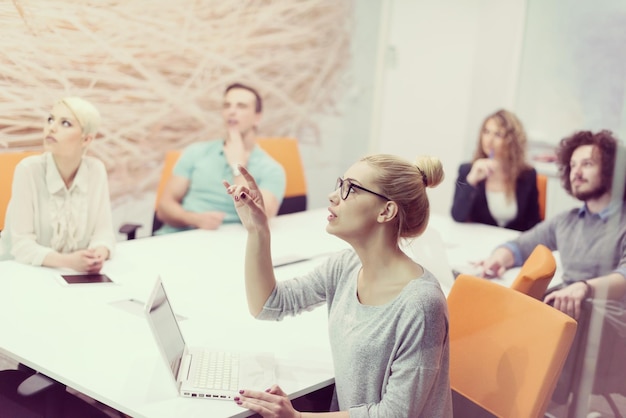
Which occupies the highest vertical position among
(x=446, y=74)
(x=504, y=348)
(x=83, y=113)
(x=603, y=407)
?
(x=446, y=74)

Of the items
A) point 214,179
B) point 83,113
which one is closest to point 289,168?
point 214,179

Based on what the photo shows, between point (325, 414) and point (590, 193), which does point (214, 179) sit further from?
point (325, 414)

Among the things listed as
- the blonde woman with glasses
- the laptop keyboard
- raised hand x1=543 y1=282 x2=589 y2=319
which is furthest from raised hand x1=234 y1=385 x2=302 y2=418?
raised hand x1=543 y1=282 x2=589 y2=319

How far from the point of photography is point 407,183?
165 centimetres

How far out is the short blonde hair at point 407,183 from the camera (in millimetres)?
1651

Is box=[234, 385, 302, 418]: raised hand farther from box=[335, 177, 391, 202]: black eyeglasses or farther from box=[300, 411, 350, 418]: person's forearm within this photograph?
box=[335, 177, 391, 202]: black eyeglasses

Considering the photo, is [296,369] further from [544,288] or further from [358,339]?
[544,288]

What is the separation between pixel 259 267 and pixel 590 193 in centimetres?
158

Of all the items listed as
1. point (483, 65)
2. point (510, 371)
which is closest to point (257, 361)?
point (510, 371)

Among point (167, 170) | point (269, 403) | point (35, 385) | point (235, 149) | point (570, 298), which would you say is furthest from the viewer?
point (235, 149)

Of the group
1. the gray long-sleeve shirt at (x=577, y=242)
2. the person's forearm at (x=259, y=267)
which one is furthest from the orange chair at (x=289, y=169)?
the person's forearm at (x=259, y=267)

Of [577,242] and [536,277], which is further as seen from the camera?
[577,242]

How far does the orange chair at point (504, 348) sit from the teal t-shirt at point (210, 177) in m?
1.70

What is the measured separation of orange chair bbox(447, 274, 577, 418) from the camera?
5.65 feet
